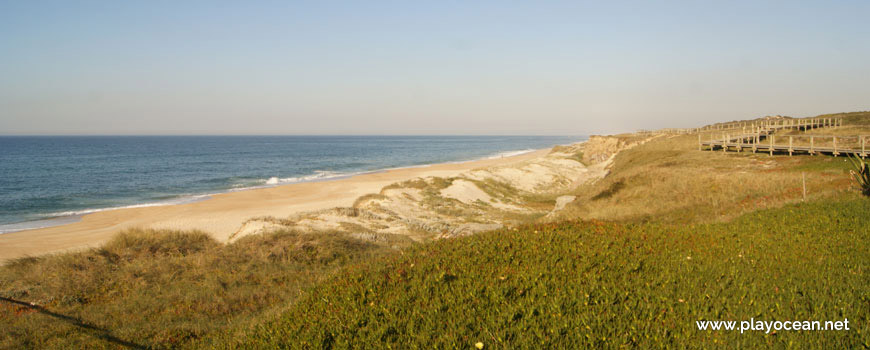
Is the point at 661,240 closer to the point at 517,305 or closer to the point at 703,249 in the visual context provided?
the point at 703,249

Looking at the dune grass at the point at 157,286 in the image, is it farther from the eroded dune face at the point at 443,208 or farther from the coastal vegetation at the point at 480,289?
the eroded dune face at the point at 443,208

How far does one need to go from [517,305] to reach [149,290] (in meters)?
9.61

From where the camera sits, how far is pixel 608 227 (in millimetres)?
10344

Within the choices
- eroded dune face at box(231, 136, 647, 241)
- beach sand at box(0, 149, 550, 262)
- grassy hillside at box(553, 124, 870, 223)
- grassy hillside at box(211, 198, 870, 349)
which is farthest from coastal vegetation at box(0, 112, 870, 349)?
beach sand at box(0, 149, 550, 262)

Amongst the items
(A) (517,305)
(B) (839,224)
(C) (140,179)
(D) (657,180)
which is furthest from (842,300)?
(C) (140,179)

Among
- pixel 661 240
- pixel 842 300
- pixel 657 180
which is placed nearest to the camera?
pixel 842 300

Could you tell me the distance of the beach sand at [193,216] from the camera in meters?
23.9

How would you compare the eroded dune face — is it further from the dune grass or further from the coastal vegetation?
the coastal vegetation

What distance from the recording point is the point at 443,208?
28.5 m

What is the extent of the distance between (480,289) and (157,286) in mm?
9043

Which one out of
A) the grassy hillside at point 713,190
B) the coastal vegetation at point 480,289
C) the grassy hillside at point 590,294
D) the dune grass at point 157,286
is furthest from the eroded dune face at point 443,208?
the grassy hillside at point 590,294

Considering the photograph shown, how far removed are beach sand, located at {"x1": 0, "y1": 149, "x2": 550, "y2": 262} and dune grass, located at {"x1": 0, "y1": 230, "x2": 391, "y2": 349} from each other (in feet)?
22.0

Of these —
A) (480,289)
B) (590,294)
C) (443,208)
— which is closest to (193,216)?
(443,208)

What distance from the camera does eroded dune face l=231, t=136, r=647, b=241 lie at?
771 inches
